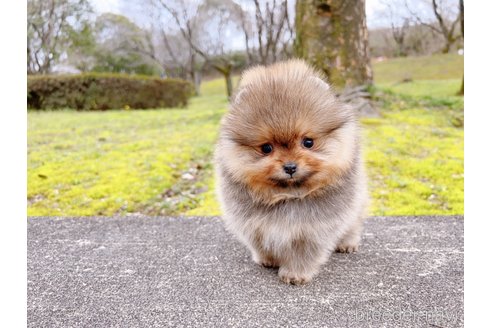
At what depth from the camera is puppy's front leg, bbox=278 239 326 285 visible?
4.46 ft

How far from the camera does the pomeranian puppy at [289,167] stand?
3.74ft

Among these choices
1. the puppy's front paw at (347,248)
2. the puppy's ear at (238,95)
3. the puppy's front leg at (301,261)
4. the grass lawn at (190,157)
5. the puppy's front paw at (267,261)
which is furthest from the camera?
the grass lawn at (190,157)

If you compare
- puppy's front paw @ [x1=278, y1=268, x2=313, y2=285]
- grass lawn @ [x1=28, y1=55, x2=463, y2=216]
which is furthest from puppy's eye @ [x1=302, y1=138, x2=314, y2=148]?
grass lawn @ [x1=28, y1=55, x2=463, y2=216]

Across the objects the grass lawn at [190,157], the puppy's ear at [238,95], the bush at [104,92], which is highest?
the bush at [104,92]

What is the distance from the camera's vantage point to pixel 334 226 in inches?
53.1

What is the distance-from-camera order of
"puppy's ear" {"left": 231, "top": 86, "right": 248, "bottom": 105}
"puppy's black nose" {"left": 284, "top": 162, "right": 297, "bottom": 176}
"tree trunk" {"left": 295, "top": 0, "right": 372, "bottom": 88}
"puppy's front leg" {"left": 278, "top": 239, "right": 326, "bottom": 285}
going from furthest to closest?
"tree trunk" {"left": 295, "top": 0, "right": 372, "bottom": 88}
"puppy's front leg" {"left": 278, "top": 239, "right": 326, "bottom": 285}
"puppy's ear" {"left": 231, "top": 86, "right": 248, "bottom": 105}
"puppy's black nose" {"left": 284, "top": 162, "right": 297, "bottom": 176}

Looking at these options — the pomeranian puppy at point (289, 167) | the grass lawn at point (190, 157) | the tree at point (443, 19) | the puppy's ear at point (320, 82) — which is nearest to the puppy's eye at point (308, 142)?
the pomeranian puppy at point (289, 167)

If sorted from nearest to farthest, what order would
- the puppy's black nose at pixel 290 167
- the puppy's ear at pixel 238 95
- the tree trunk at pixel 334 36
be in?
1. the puppy's black nose at pixel 290 167
2. the puppy's ear at pixel 238 95
3. the tree trunk at pixel 334 36

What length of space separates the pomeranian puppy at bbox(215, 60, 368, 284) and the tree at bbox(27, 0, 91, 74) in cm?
188

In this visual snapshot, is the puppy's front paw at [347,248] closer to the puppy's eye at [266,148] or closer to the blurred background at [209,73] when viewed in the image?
the puppy's eye at [266,148]

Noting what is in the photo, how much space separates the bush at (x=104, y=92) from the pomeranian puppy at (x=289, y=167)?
191 centimetres

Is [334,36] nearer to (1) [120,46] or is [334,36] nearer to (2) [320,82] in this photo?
(1) [120,46]

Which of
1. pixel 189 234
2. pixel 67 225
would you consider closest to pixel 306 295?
pixel 189 234

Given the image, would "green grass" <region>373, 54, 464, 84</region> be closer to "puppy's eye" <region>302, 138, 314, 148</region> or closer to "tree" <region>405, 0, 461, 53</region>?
"tree" <region>405, 0, 461, 53</region>
